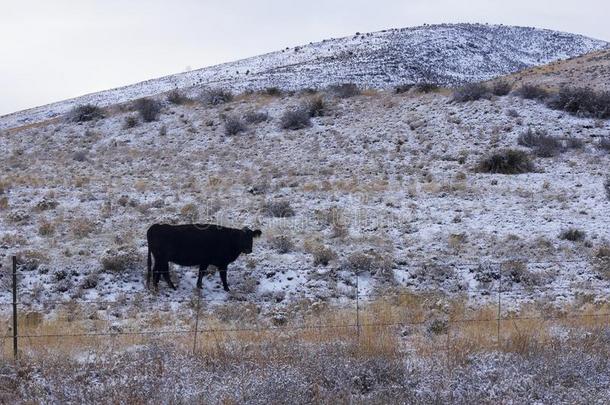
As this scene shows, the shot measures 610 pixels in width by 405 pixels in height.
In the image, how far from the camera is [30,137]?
33594 millimetres

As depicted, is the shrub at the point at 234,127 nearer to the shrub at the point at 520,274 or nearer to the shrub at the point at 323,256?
the shrub at the point at 323,256

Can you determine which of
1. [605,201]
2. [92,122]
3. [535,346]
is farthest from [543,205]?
[92,122]

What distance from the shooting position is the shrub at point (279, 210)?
18.6 meters

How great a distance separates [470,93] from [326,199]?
14018 millimetres

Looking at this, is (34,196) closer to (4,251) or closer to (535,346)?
(4,251)

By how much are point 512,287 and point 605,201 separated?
6.92 metres

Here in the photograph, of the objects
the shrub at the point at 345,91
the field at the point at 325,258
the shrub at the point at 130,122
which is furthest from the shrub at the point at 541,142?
the shrub at the point at 130,122

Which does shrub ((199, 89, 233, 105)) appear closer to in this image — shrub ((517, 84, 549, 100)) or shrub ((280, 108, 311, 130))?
shrub ((280, 108, 311, 130))

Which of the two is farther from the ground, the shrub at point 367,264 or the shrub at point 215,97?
the shrub at point 215,97

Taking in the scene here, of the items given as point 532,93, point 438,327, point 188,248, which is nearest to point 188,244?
point 188,248

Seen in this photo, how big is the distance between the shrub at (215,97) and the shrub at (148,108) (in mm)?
2462

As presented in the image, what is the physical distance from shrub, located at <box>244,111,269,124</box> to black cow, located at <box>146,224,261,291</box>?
18.4m

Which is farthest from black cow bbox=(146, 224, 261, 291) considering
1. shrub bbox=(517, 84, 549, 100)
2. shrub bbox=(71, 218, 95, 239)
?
shrub bbox=(517, 84, 549, 100)

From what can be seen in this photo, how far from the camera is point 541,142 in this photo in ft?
82.6
